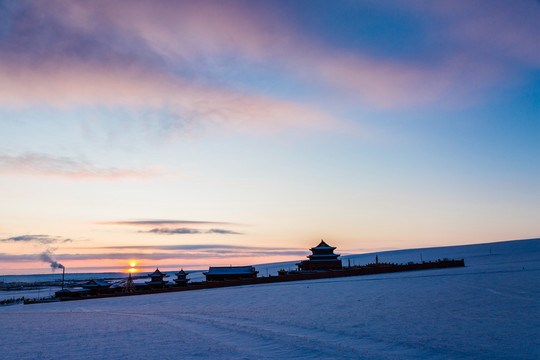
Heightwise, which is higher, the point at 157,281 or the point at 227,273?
the point at 227,273

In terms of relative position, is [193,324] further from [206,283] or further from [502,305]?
[206,283]

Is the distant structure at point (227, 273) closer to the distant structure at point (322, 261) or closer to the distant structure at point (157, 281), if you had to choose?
the distant structure at point (157, 281)

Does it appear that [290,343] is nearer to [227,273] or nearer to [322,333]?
[322,333]

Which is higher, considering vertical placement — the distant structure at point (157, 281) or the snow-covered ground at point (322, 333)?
the snow-covered ground at point (322, 333)

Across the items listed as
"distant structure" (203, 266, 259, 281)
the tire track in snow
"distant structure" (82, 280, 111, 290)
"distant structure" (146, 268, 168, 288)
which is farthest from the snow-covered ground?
"distant structure" (82, 280, 111, 290)

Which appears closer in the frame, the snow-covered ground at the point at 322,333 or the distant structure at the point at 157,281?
the snow-covered ground at the point at 322,333

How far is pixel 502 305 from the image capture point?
2377 cm

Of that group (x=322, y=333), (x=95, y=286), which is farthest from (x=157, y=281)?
(x=322, y=333)

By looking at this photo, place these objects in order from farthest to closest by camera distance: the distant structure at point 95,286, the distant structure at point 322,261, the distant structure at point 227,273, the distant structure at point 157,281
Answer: the distant structure at point 157,281, the distant structure at point 95,286, the distant structure at point 322,261, the distant structure at point 227,273

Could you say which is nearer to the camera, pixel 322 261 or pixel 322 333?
pixel 322 333

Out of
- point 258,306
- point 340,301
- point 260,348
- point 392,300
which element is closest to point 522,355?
point 260,348

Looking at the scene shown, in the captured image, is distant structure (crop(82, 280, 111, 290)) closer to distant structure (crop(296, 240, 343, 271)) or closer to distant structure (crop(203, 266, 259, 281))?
distant structure (crop(203, 266, 259, 281))

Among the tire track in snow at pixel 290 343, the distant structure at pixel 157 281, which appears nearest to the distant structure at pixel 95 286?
the distant structure at pixel 157 281

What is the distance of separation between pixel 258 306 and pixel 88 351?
1527 cm
